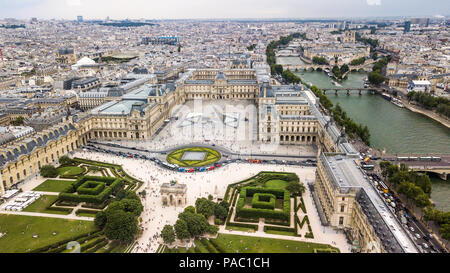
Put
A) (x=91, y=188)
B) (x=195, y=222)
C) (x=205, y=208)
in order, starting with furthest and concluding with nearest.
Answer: (x=91, y=188), (x=205, y=208), (x=195, y=222)

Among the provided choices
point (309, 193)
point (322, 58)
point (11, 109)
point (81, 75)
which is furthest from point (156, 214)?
point (322, 58)

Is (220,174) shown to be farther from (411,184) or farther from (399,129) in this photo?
(399,129)

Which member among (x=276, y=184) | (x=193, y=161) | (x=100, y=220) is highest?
(x=193, y=161)

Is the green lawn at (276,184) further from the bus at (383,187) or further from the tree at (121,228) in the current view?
the tree at (121,228)

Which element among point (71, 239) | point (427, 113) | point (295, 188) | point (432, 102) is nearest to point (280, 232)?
point (295, 188)

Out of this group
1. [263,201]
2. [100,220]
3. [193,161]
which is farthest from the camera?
[193,161]

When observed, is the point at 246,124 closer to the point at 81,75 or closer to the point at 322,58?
the point at 81,75

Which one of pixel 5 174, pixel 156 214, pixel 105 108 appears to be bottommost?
pixel 156 214

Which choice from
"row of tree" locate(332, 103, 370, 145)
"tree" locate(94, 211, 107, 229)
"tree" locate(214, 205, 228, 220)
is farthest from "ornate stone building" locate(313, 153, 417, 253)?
"tree" locate(94, 211, 107, 229)
